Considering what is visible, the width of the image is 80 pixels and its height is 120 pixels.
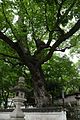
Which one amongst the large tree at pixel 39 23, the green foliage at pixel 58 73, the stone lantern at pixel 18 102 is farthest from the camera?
the green foliage at pixel 58 73

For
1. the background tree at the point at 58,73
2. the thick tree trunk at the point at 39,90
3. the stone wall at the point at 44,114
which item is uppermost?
the background tree at the point at 58,73

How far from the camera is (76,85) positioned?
1716 cm

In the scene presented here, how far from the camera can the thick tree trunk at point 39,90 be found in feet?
33.1

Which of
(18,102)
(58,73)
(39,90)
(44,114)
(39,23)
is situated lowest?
(44,114)

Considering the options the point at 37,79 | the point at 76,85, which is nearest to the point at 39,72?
the point at 37,79

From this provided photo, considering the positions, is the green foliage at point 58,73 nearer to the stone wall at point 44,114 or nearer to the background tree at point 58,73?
the background tree at point 58,73

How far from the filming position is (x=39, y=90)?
34.1 feet

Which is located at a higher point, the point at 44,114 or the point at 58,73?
the point at 58,73

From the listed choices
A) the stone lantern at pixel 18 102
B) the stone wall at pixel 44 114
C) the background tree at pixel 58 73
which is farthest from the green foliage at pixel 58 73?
the stone lantern at pixel 18 102

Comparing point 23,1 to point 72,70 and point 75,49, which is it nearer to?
point 75,49

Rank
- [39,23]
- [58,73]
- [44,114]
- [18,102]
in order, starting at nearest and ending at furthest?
[18,102] → [44,114] → [39,23] → [58,73]

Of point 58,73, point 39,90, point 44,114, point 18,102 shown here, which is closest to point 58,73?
point 58,73

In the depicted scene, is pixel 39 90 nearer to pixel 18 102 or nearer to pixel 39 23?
pixel 18 102

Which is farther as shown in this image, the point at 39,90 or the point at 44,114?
the point at 39,90
